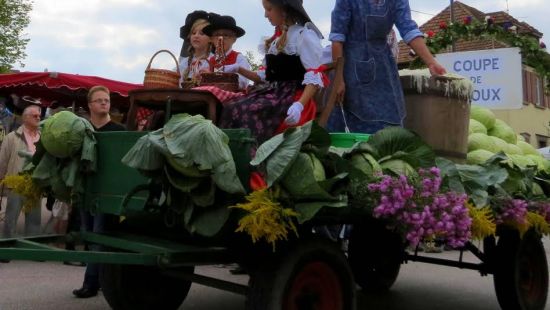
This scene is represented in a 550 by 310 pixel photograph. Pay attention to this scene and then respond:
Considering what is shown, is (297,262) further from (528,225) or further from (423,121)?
(423,121)

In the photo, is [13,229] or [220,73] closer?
[220,73]

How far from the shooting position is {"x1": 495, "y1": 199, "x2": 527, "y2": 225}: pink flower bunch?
389 cm

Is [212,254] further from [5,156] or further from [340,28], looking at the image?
[5,156]

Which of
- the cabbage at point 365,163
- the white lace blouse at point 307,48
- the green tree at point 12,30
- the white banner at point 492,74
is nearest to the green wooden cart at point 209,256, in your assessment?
the cabbage at point 365,163

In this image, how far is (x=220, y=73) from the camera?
4.58 m

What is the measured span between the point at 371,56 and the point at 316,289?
5.85 feet

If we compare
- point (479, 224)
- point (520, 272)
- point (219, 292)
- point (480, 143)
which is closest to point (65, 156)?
point (479, 224)

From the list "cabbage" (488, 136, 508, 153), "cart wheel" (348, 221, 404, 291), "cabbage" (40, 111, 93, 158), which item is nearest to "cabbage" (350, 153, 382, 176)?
"cabbage" (40, 111, 93, 158)

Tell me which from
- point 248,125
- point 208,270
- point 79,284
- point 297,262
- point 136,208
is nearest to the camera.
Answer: point 297,262

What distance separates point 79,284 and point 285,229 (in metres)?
3.70

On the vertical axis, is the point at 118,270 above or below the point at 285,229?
below

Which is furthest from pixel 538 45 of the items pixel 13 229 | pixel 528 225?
pixel 13 229

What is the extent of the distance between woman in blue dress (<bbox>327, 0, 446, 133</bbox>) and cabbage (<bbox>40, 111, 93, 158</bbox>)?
168cm

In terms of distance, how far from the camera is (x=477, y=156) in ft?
17.1
